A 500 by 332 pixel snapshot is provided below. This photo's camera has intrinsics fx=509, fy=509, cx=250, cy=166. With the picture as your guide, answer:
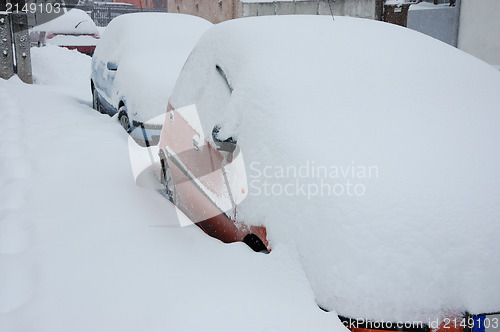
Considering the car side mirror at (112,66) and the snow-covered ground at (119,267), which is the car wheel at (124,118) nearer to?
the car side mirror at (112,66)

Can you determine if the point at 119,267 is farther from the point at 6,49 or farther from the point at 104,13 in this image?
the point at 104,13

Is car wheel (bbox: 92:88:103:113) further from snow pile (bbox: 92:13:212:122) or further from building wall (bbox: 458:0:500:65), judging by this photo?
building wall (bbox: 458:0:500:65)

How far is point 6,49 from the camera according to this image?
1000cm

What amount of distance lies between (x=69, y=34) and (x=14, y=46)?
4.44 meters

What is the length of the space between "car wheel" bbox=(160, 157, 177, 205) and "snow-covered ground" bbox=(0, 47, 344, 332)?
15 cm

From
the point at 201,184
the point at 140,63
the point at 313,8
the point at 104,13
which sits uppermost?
the point at 313,8

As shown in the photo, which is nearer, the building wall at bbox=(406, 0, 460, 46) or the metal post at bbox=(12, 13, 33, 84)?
the metal post at bbox=(12, 13, 33, 84)

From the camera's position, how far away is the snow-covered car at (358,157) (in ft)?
6.77

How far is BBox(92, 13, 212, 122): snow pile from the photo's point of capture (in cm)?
557

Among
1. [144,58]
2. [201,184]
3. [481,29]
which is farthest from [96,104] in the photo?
[481,29]

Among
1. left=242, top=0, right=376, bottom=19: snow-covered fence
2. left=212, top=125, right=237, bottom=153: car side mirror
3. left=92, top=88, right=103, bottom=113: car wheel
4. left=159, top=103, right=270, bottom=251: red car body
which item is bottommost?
left=92, top=88, right=103, bottom=113: car wheel

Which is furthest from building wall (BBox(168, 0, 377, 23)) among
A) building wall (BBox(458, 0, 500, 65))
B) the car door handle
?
the car door handle

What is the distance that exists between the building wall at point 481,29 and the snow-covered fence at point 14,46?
28.4ft

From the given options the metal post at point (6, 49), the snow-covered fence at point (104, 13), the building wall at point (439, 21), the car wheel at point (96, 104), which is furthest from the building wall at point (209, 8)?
the car wheel at point (96, 104)
